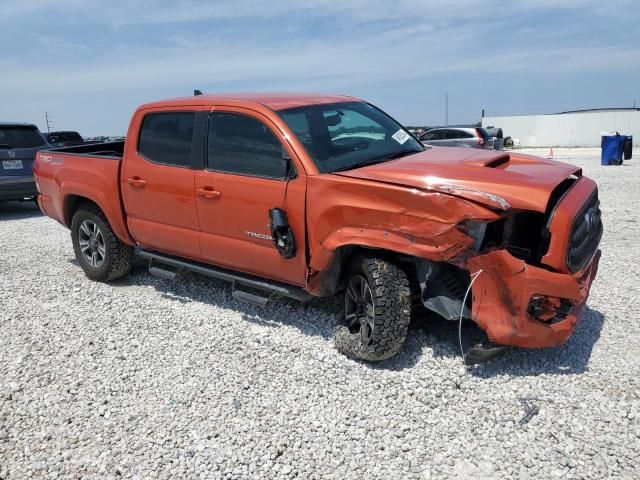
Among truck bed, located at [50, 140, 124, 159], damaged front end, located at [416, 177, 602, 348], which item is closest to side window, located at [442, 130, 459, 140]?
truck bed, located at [50, 140, 124, 159]

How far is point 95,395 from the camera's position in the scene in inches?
148

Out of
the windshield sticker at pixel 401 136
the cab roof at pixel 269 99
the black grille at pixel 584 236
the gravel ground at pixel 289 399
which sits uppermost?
the cab roof at pixel 269 99

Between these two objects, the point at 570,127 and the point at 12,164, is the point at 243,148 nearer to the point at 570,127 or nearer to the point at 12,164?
the point at 12,164

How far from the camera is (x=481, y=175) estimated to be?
3641 millimetres

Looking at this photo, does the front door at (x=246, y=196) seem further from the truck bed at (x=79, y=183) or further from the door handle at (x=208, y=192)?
the truck bed at (x=79, y=183)

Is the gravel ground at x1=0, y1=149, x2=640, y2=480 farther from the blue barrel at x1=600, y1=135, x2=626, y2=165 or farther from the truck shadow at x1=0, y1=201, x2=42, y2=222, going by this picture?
the blue barrel at x1=600, y1=135, x2=626, y2=165

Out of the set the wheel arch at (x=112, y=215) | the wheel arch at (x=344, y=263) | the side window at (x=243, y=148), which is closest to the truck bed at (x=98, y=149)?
the wheel arch at (x=112, y=215)

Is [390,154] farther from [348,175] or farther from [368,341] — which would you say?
[368,341]

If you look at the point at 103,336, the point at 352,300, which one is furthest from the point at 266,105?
the point at 103,336

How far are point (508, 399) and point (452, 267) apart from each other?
0.93 metres

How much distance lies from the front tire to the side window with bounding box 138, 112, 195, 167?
79.3 inches

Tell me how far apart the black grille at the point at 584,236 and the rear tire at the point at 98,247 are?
446 cm

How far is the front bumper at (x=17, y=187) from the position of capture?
10.2 meters

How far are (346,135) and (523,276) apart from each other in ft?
6.34
